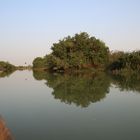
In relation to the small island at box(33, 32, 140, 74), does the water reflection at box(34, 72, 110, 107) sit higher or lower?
lower

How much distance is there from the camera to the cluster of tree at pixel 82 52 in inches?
2093

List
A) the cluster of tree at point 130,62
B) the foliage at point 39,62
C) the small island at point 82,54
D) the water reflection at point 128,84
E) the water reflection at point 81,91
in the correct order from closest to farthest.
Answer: the water reflection at point 81,91 < the water reflection at point 128,84 < the cluster of tree at point 130,62 < the small island at point 82,54 < the foliage at point 39,62

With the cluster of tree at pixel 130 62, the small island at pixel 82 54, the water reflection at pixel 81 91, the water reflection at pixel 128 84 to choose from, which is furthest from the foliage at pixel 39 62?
the water reflection at pixel 81 91

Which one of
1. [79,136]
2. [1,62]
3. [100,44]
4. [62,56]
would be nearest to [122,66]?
[100,44]

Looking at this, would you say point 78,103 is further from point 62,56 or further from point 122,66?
point 62,56

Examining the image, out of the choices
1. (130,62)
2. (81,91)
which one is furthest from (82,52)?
(81,91)

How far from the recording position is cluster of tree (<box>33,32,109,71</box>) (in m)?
53.2

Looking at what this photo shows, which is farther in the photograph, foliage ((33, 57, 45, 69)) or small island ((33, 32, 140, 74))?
foliage ((33, 57, 45, 69))

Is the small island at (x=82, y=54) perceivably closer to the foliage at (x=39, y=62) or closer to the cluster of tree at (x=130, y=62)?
the cluster of tree at (x=130, y=62)

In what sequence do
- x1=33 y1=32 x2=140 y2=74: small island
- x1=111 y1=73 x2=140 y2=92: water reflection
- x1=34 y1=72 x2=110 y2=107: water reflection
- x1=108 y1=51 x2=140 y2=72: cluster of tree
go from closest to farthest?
x1=34 y1=72 x2=110 y2=107: water reflection < x1=111 y1=73 x2=140 y2=92: water reflection < x1=108 y1=51 x2=140 y2=72: cluster of tree < x1=33 y1=32 x2=140 y2=74: small island

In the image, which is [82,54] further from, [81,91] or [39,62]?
[39,62]

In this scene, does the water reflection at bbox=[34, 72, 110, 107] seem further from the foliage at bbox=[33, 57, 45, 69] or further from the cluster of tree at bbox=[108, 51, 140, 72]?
the foliage at bbox=[33, 57, 45, 69]

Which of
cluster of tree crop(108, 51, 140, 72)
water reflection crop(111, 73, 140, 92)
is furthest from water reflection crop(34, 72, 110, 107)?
cluster of tree crop(108, 51, 140, 72)

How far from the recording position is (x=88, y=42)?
54094 millimetres
